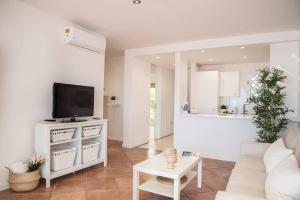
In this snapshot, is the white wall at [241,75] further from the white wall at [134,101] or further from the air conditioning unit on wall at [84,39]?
the air conditioning unit on wall at [84,39]

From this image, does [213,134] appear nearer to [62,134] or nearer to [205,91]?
[205,91]

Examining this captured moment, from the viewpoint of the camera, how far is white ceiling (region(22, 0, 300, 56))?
2.90 meters

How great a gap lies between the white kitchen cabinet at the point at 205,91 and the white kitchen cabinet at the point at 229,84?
448 mm

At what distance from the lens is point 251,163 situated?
2.69m

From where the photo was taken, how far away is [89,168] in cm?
378

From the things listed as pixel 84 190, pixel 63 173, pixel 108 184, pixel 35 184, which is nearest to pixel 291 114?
pixel 108 184

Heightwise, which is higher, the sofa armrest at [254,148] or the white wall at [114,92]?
the white wall at [114,92]

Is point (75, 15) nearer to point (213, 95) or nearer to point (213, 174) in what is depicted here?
point (213, 174)

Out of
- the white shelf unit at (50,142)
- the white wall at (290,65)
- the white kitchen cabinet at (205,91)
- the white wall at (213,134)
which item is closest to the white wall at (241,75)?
the white kitchen cabinet at (205,91)

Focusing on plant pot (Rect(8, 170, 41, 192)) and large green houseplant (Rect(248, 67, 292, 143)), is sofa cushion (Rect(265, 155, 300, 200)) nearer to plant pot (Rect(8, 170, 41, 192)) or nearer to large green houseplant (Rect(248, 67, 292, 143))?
large green houseplant (Rect(248, 67, 292, 143))

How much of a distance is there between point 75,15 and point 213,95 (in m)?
4.20

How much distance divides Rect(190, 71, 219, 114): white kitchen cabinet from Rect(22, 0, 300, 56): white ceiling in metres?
2.01

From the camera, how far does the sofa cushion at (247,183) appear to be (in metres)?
1.90

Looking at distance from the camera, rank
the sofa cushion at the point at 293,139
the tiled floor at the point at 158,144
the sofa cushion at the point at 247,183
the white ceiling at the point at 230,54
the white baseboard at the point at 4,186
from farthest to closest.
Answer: the tiled floor at the point at 158,144
the white ceiling at the point at 230,54
the white baseboard at the point at 4,186
the sofa cushion at the point at 293,139
the sofa cushion at the point at 247,183
